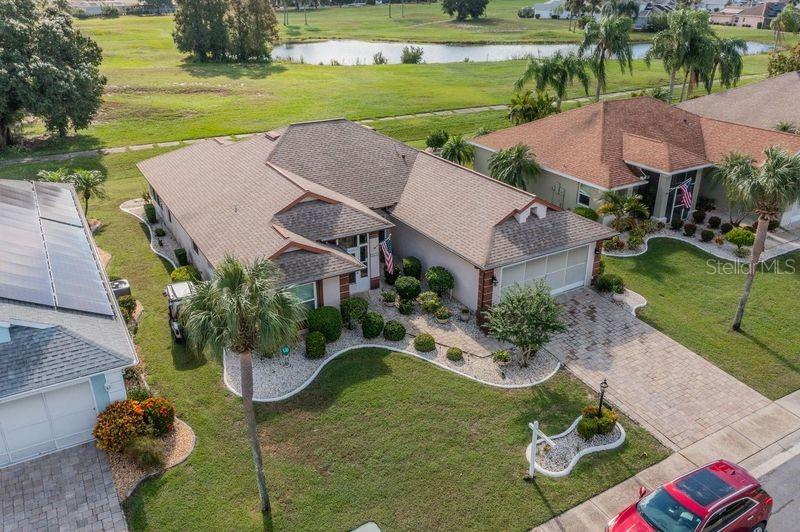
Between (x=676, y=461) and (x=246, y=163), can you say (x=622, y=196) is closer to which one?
(x=676, y=461)

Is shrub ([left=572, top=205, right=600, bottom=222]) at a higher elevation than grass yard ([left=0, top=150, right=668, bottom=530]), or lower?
higher

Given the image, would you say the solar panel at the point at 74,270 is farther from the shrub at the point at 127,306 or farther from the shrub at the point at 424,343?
the shrub at the point at 424,343

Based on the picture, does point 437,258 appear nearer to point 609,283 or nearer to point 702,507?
point 609,283

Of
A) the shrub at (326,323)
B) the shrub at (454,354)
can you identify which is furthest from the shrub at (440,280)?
the shrub at (326,323)

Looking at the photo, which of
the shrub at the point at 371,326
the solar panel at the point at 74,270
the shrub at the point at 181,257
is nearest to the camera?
the solar panel at the point at 74,270

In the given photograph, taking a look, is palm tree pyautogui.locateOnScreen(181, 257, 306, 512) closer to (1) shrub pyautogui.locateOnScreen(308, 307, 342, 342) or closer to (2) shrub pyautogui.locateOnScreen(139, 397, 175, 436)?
(2) shrub pyautogui.locateOnScreen(139, 397, 175, 436)

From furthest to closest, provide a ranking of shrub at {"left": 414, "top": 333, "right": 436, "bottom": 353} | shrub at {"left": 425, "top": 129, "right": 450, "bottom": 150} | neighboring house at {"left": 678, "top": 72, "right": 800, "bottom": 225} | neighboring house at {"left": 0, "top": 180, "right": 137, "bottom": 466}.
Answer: shrub at {"left": 425, "top": 129, "right": 450, "bottom": 150}
neighboring house at {"left": 678, "top": 72, "right": 800, "bottom": 225}
shrub at {"left": 414, "top": 333, "right": 436, "bottom": 353}
neighboring house at {"left": 0, "top": 180, "right": 137, "bottom": 466}

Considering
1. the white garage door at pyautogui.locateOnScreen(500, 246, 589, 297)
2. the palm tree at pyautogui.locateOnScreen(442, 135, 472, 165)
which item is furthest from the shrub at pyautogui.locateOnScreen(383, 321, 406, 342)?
the palm tree at pyautogui.locateOnScreen(442, 135, 472, 165)
